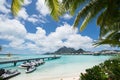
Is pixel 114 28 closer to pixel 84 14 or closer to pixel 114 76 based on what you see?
pixel 84 14

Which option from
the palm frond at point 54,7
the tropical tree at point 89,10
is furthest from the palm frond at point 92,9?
the palm frond at point 54,7

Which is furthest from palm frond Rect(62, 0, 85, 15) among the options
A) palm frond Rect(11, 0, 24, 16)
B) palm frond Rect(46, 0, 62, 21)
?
palm frond Rect(11, 0, 24, 16)

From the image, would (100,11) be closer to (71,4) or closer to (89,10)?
(89,10)

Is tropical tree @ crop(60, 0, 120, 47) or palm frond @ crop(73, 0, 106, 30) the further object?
palm frond @ crop(73, 0, 106, 30)

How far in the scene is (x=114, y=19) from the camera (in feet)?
29.8

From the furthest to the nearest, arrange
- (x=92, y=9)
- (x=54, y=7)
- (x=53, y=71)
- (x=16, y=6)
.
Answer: (x=53, y=71)
(x=92, y=9)
(x=54, y=7)
(x=16, y=6)

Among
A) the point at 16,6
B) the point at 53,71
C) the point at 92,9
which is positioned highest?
the point at 92,9

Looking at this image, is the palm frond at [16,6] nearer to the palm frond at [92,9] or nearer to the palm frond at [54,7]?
the palm frond at [54,7]

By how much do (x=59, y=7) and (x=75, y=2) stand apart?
61.2 inches

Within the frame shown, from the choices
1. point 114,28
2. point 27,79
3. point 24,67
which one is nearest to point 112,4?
point 114,28

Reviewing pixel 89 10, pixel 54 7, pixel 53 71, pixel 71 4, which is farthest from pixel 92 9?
pixel 53 71

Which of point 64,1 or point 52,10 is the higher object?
point 64,1

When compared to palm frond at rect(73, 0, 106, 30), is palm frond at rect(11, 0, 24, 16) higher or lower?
lower

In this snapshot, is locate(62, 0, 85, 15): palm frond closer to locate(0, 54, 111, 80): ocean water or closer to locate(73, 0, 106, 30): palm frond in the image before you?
locate(73, 0, 106, 30): palm frond
